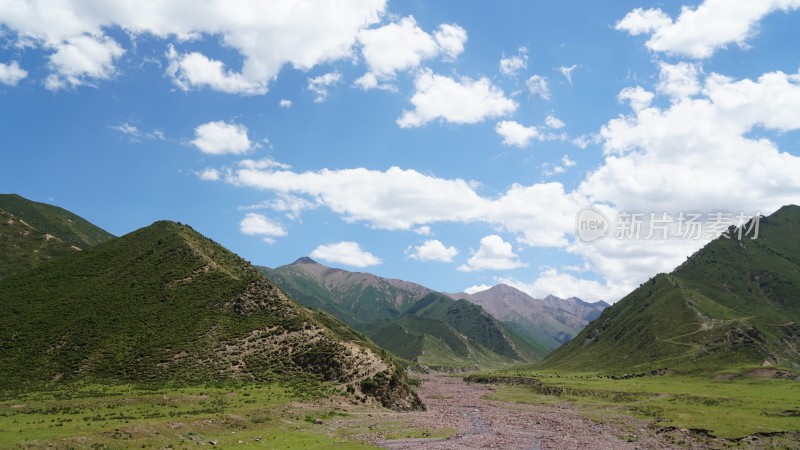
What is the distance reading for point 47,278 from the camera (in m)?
127

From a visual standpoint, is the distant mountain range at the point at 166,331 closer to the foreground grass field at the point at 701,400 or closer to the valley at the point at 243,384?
the valley at the point at 243,384

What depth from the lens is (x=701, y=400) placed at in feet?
317

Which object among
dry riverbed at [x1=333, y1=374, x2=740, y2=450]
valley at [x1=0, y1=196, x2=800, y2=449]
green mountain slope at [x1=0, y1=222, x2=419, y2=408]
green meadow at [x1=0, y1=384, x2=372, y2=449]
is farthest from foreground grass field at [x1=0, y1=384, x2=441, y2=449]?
green mountain slope at [x1=0, y1=222, x2=419, y2=408]

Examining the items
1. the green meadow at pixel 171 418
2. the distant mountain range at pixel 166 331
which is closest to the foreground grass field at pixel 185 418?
the green meadow at pixel 171 418

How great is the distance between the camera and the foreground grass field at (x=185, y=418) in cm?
4512

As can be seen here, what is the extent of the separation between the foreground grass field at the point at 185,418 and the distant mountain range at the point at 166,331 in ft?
31.6

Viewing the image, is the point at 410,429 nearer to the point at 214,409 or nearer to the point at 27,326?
the point at 214,409

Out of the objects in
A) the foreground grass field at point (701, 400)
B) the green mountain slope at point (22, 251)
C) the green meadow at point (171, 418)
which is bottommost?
the green meadow at point (171, 418)

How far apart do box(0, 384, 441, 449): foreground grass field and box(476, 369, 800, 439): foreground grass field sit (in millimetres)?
39858

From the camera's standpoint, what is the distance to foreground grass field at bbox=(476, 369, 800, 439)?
67.7m

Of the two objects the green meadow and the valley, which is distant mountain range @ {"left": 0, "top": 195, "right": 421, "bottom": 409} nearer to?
the valley

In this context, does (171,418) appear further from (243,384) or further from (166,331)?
(166,331)

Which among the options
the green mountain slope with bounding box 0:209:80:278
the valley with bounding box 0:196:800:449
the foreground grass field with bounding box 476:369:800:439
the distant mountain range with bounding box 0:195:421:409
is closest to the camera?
the valley with bounding box 0:196:800:449

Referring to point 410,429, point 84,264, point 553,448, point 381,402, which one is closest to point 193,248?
point 84,264
